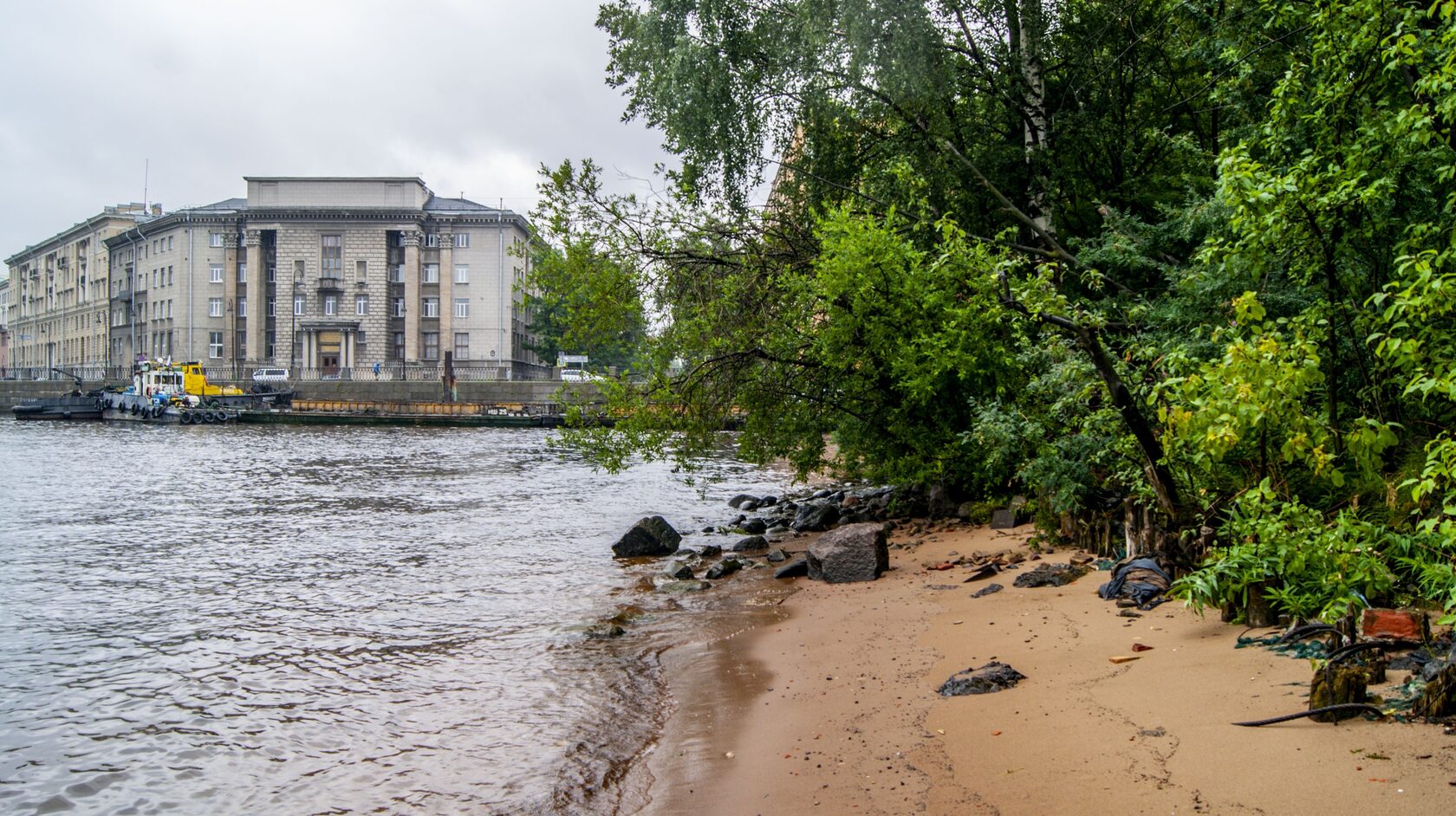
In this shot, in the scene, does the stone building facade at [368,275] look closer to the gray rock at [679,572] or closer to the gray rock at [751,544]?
the gray rock at [751,544]

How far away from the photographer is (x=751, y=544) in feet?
51.2

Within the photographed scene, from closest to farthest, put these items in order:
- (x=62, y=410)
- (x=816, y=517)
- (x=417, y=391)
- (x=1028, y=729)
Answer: (x=1028, y=729) < (x=816, y=517) < (x=62, y=410) < (x=417, y=391)

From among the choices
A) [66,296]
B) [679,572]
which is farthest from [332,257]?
[679,572]

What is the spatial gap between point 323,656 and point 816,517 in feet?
33.1

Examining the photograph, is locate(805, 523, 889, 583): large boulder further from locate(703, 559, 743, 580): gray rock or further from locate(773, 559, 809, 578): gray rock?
locate(703, 559, 743, 580): gray rock

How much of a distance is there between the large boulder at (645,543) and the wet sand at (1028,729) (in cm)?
638

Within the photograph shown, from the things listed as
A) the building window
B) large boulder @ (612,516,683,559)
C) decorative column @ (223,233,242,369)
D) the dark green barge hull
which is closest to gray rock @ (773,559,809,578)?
large boulder @ (612,516,683,559)

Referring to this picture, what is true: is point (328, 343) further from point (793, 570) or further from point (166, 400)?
point (793, 570)

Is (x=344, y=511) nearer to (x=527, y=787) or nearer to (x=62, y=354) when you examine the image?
(x=527, y=787)

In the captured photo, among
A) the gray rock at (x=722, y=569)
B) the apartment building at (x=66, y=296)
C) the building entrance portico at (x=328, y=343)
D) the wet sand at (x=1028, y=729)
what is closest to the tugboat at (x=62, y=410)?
the building entrance portico at (x=328, y=343)

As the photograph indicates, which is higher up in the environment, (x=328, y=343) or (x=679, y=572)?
(x=328, y=343)

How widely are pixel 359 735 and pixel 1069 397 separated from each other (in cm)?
656

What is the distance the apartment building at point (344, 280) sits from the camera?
85.7m

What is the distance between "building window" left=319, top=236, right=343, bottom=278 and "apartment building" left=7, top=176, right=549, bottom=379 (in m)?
0.11
